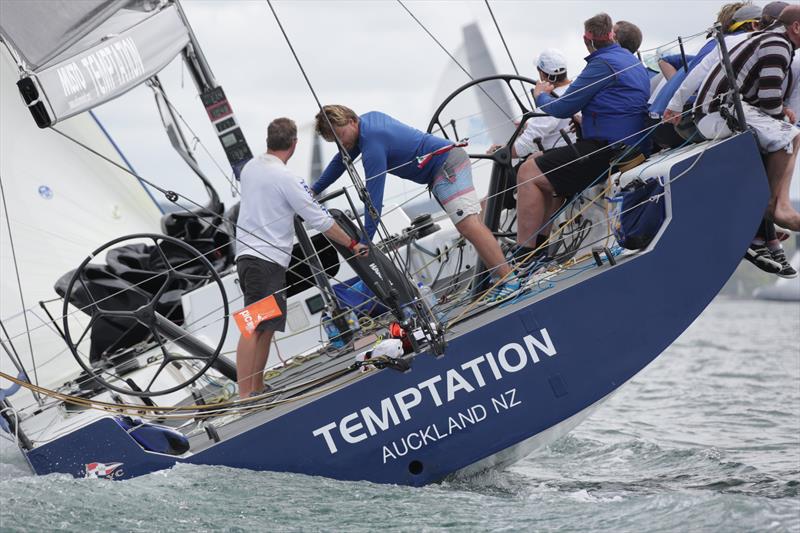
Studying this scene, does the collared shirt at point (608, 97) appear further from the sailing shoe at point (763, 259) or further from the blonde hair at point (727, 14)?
the sailing shoe at point (763, 259)

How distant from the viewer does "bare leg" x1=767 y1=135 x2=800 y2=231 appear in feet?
14.0

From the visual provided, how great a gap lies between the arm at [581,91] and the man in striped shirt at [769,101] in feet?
1.37

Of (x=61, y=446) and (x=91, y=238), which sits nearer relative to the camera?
(x=61, y=446)

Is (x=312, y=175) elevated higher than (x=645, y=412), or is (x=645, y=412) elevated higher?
(x=312, y=175)

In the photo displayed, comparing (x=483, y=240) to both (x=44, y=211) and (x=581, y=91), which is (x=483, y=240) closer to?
(x=581, y=91)

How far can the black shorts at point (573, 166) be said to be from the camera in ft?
15.4

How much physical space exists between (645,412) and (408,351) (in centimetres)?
438

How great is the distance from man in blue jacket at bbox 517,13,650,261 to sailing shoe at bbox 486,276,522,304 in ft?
0.44

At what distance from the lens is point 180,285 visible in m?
A: 6.88

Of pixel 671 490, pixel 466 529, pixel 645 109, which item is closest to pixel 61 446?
pixel 466 529

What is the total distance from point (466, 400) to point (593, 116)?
1415 millimetres

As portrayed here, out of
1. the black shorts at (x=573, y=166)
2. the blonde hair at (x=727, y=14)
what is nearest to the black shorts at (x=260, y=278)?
the black shorts at (x=573, y=166)

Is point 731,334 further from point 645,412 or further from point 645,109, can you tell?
point 645,109

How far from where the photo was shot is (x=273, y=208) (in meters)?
4.51
